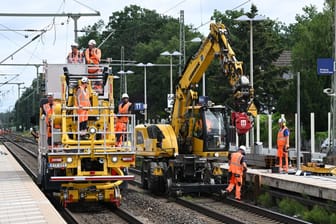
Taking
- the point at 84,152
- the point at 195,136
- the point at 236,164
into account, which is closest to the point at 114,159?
the point at 84,152

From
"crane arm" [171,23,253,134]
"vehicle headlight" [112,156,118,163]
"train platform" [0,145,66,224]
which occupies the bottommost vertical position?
"train platform" [0,145,66,224]

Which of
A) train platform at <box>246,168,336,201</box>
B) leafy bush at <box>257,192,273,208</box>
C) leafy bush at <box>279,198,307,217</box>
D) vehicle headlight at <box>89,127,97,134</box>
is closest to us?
train platform at <box>246,168,336,201</box>

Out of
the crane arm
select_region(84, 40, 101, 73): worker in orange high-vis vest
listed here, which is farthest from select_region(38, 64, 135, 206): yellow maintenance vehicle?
the crane arm

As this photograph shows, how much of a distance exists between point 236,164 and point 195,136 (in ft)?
9.62

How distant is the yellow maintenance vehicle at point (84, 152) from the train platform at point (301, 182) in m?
4.43

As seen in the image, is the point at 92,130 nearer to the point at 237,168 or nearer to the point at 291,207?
the point at 237,168

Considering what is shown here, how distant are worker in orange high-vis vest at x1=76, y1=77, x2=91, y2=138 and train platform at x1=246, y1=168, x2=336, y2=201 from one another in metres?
5.70

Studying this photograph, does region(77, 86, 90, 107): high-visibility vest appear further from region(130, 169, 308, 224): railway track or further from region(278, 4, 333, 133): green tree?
region(278, 4, 333, 133): green tree

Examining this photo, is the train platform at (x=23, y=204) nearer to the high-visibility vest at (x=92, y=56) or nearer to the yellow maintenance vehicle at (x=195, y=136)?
the high-visibility vest at (x=92, y=56)

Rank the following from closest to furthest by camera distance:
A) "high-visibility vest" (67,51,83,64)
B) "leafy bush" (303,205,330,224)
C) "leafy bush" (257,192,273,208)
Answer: "leafy bush" (303,205,330,224) → "leafy bush" (257,192,273,208) → "high-visibility vest" (67,51,83,64)

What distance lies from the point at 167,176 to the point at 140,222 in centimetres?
613

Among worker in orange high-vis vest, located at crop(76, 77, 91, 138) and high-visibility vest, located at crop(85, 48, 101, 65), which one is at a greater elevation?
high-visibility vest, located at crop(85, 48, 101, 65)

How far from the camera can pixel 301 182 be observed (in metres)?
19.6

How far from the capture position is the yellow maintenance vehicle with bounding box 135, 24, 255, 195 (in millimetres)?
22203
